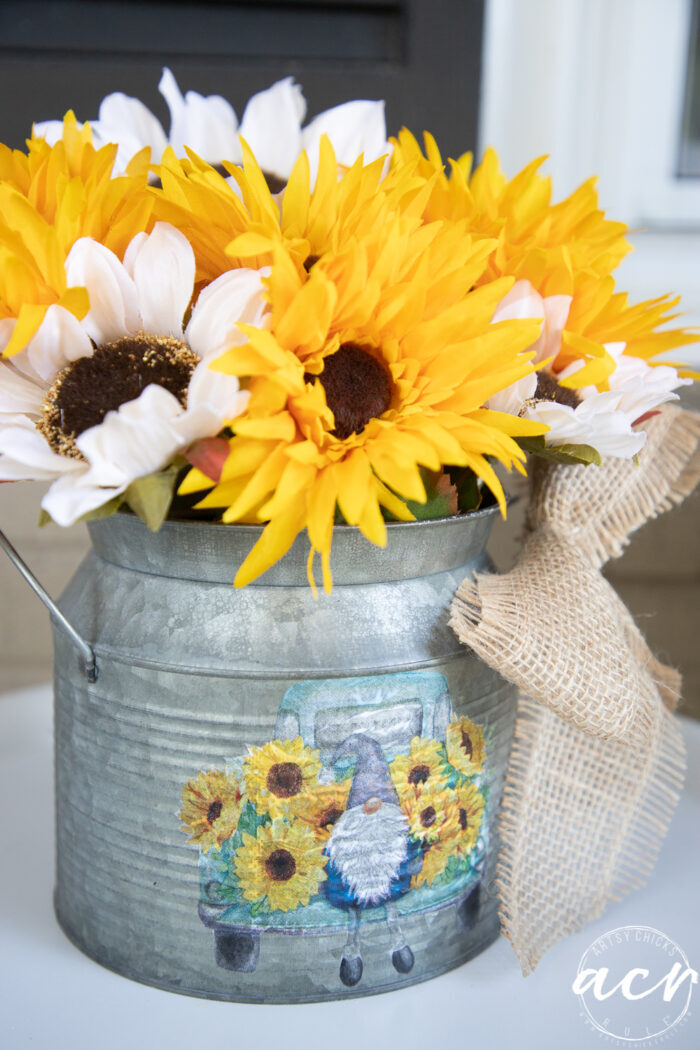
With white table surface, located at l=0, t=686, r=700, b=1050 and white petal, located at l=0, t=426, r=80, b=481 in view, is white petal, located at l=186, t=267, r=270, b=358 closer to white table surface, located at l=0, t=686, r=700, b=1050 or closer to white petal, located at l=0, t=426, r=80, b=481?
white petal, located at l=0, t=426, r=80, b=481

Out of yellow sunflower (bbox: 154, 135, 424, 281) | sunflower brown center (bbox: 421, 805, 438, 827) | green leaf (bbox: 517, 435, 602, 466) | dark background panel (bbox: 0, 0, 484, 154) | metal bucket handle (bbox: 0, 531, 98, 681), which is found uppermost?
dark background panel (bbox: 0, 0, 484, 154)

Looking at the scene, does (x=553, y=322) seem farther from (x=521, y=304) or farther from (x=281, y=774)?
(x=281, y=774)

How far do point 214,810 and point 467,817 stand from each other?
4.3 inches

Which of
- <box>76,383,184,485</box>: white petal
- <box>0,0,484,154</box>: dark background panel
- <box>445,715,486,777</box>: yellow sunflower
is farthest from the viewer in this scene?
<box>0,0,484,154</box>: dark background panel

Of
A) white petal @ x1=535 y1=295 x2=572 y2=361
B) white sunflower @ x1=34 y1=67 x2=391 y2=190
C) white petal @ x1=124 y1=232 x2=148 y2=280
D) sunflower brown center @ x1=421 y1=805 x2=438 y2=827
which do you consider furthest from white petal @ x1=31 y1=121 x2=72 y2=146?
sunflower brown center @ x1=421 y1=805 x2=438 y2=827

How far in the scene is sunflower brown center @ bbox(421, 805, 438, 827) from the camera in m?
0.41

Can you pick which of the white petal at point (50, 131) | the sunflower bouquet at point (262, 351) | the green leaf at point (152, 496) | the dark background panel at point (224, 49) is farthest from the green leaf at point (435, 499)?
the dark background panel at point (224, 49)

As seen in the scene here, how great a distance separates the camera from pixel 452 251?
35 centimetres

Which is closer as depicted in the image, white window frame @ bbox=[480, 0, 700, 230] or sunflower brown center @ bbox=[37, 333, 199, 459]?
sunflower brown center @ bbox=[37, 333, 199, 459]

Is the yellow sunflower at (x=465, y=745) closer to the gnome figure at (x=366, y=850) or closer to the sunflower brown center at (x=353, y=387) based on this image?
the gnome figure at (x=366, y=850)

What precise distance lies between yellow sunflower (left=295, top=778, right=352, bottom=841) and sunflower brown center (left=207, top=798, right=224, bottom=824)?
0.10 ft

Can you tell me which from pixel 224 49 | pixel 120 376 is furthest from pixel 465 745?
pixel 224 49

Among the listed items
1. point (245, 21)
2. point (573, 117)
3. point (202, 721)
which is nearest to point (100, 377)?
point (202, 721)

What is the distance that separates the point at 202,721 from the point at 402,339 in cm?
16
